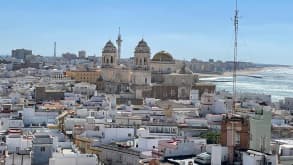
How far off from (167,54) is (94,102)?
1833 centimetres

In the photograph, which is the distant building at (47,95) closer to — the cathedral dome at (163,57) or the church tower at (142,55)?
the church tower at (142,55)

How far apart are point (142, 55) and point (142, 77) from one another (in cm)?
157

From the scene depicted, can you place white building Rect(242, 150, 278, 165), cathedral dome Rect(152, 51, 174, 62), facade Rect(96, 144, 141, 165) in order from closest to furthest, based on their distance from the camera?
white building Rect(242, 150, 278, 165)
facade Rect(96, 144, 141, 165)
cathedral dome Rect(152, 51, 174, 62)

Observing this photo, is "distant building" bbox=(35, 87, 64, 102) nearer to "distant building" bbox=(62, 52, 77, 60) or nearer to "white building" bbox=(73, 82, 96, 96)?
"white building" bbox=(73, 82, 96, 96)

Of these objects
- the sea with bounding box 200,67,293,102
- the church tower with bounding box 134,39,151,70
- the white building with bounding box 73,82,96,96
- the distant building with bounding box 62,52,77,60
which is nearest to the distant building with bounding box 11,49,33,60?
the distant building with bounding box 62,52,77,60

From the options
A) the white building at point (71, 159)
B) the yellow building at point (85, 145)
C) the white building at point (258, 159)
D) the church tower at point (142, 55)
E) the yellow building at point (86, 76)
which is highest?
the church tower at point (142, 55)

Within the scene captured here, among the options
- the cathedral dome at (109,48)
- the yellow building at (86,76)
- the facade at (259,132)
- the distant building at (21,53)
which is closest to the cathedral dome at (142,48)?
the cathedral dome at (109,48)

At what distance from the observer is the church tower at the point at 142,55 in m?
44.9

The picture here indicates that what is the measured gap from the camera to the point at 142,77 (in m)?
45.1

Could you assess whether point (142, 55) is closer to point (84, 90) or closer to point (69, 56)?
point (84, 90)

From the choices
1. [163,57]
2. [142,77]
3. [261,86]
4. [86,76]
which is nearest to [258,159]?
[142,77]

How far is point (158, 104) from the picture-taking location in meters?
37.3

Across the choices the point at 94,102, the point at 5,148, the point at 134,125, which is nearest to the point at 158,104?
the point at 94,102

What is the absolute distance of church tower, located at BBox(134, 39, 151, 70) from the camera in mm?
44906
